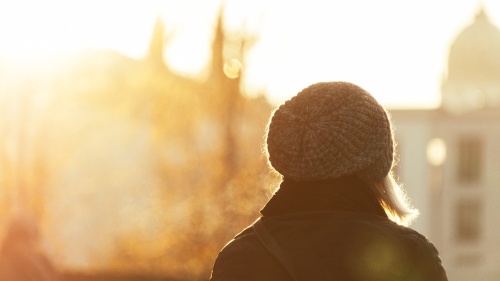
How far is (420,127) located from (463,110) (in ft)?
12.5

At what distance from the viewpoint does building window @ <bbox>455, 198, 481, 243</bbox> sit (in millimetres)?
70438

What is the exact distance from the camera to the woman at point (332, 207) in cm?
294

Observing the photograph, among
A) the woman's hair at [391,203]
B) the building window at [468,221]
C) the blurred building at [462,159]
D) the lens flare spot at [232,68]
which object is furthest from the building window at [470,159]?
the woman's hair at [391,203]

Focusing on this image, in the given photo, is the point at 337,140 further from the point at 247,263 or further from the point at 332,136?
the point at 247,263

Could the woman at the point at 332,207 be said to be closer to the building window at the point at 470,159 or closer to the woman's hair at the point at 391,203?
the woman's hair at the point at 391,203

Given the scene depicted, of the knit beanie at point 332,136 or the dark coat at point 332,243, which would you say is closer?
the dark coat at point 332,243

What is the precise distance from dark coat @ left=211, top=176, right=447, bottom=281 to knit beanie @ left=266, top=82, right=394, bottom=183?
0.20 ft

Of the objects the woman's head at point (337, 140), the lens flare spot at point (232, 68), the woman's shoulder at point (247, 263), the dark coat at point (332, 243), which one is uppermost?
the woman's head at point (337, 140)

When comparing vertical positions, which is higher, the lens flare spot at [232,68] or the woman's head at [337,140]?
the woman's head at [337,140]

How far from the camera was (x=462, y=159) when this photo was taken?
233ft

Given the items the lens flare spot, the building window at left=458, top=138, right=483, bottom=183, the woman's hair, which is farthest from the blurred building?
the woman's hair

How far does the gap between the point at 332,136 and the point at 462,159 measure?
227ft

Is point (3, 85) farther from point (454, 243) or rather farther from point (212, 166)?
point (454, 243)

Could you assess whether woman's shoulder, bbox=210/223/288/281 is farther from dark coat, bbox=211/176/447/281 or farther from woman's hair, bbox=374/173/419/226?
woman's hair, bbox=374/173/419/226
